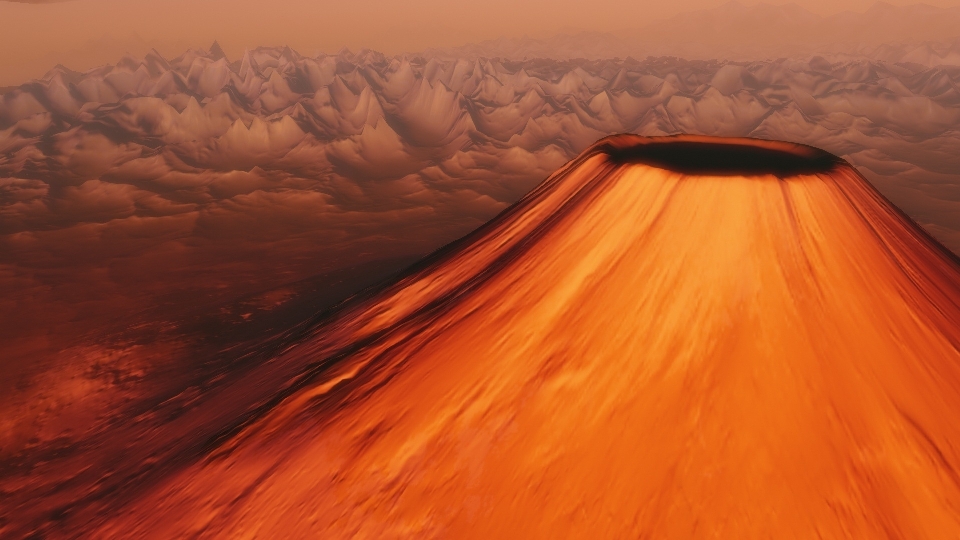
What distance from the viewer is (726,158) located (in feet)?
26.7

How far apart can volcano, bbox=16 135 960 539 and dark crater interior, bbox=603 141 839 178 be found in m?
0.08

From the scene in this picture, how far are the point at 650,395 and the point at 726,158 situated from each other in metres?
4.53

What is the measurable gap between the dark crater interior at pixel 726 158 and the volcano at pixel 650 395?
79 mm

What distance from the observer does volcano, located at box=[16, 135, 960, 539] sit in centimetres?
478

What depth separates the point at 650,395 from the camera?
5.54m

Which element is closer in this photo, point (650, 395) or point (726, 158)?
point (650, 395)

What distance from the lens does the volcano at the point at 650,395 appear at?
4.78 m

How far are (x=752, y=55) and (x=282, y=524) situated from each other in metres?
206

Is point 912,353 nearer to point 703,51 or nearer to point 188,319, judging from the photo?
point 188,319

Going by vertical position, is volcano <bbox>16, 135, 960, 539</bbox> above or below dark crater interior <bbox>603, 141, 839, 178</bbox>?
below

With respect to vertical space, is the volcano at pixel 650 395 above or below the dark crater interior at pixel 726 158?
below

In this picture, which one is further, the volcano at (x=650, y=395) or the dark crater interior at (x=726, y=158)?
the dark crater interior at (x=726, y=158)

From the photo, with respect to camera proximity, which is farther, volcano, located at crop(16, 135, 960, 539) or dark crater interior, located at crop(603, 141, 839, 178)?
dark crater interior, located at crop(603, 141, 839, 178)

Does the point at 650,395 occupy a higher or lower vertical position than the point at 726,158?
lower
